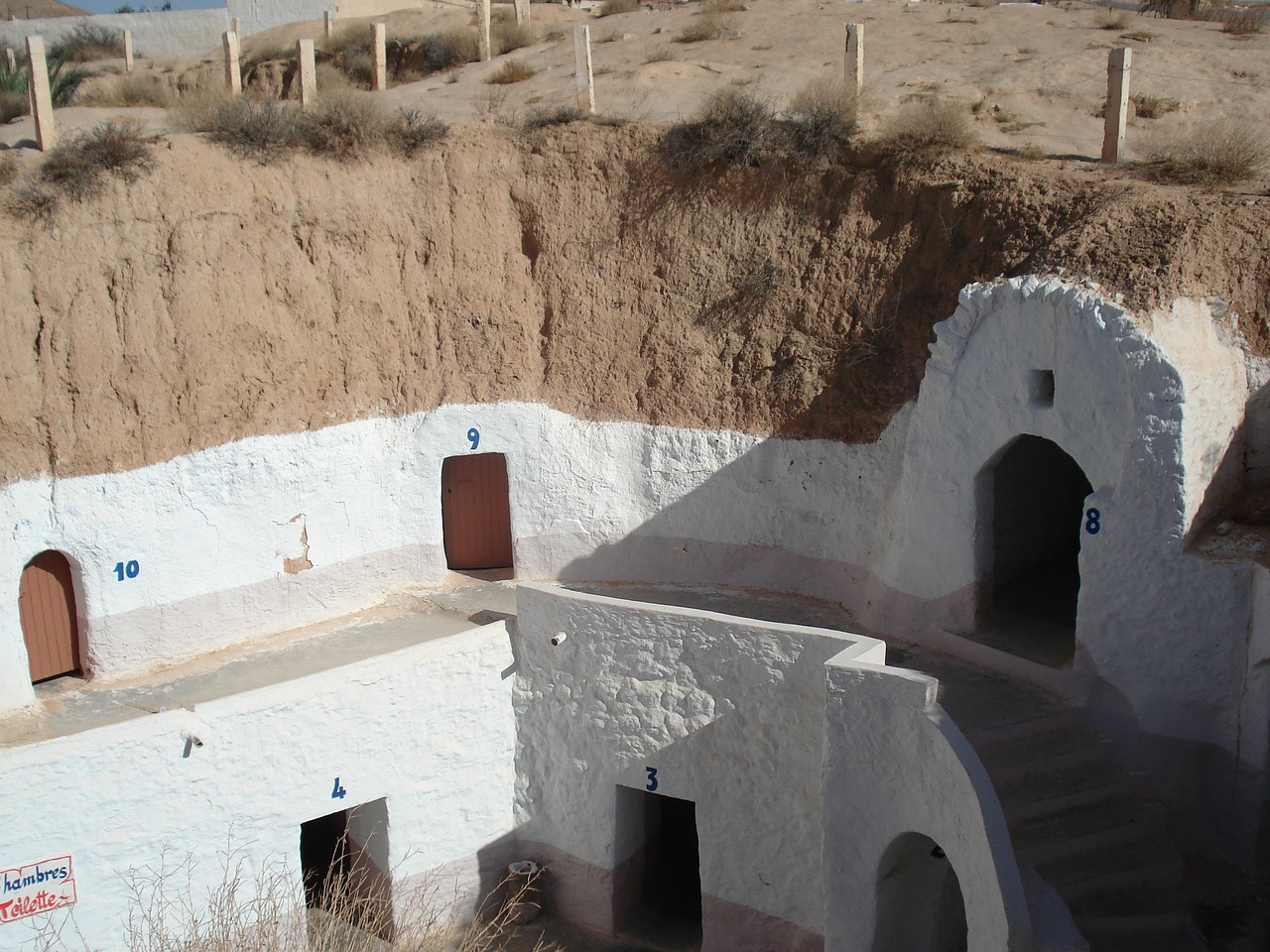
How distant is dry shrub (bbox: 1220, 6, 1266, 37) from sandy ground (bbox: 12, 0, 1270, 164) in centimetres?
22

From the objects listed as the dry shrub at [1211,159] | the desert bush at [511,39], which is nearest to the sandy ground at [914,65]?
the desert bush at [511,39]

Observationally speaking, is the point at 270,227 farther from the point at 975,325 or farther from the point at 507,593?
the point at 975,325

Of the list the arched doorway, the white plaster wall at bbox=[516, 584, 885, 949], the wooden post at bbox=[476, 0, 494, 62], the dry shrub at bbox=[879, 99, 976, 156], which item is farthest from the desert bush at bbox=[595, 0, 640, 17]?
the arched doorway

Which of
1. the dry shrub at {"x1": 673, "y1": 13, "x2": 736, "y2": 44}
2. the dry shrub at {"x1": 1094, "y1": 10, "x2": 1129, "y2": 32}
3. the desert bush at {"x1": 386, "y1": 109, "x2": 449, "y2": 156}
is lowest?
the desert bush at {"x1": 386, "y1": 109, "x2": 449, "y2": 156}

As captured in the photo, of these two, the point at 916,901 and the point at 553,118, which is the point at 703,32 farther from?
the point at 916,901

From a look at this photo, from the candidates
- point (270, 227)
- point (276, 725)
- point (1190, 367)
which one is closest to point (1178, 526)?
point (1190, 367)

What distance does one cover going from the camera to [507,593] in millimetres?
13008

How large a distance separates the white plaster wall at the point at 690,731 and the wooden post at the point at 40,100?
7.00 metres

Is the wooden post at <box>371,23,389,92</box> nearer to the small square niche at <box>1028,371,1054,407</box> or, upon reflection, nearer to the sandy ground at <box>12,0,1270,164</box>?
the sandy ground at <box>12,0,1270,164</box>

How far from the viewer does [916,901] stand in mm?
9641

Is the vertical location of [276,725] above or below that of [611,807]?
above

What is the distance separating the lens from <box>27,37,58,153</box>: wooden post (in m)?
11.8

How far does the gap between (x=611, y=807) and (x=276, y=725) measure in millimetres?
3438

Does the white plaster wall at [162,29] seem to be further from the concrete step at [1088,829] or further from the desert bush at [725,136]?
the concrete step at [1088,829]
